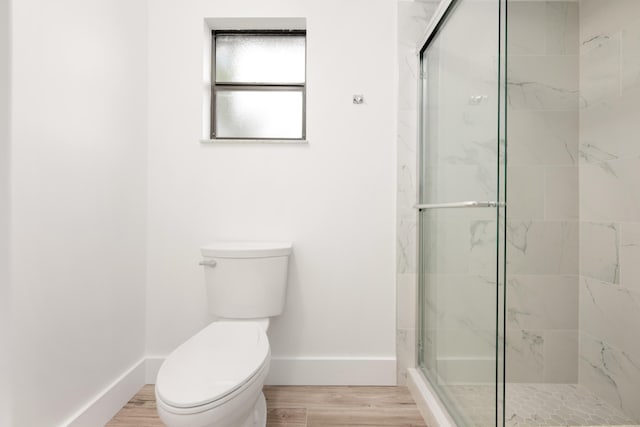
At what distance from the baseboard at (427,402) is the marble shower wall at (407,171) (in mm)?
98

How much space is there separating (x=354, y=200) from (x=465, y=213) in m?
0.69

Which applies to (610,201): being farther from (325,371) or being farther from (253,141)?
(253,141)

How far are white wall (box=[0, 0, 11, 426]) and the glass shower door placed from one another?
4.35 feet

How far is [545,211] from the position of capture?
5.73 ft

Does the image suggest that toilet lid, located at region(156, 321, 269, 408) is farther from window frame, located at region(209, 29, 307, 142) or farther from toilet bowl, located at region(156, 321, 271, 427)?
window frame, located at region(209, 29, 307, 142)

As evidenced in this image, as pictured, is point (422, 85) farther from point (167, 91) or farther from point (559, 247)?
point (167, 91)

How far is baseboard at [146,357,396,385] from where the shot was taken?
6.02ft

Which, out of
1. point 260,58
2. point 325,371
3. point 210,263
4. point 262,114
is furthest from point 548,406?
point 260,58

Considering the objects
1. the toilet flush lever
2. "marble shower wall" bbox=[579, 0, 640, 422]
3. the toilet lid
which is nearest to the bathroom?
"marble shower wall" bbox=[579, 0, 640, 422]

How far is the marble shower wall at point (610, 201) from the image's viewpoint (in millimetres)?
1502

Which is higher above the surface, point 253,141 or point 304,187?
point 253,141

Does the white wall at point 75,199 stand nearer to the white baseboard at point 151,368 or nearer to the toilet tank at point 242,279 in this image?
the white baseboard at point 151,368

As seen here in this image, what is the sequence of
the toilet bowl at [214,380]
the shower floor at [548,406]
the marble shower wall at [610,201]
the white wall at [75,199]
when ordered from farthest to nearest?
1. the marble shower wall at [610,201]
2. the shower floor at [548,406]
3. the white wall at [75,199]
4. the toilet bowl at [214,380]

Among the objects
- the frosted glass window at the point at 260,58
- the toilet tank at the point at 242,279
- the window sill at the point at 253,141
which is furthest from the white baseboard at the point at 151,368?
the frosted glass window at the point at 260,58
